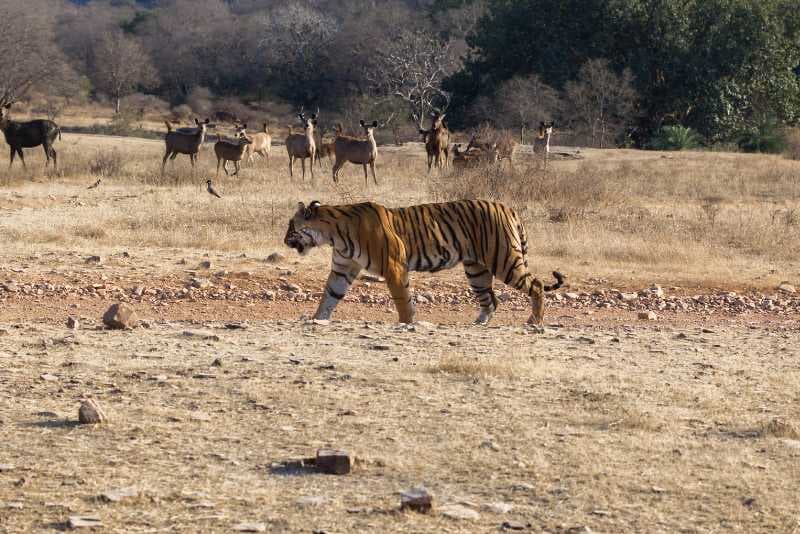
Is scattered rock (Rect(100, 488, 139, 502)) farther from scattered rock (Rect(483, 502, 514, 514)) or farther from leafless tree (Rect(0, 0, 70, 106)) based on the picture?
leafless tree (Rect(0, 0, 70, 106))

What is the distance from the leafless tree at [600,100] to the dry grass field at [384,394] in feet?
76.5

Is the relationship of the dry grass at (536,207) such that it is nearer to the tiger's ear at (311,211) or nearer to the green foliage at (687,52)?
the tiger's ear at (311,211)

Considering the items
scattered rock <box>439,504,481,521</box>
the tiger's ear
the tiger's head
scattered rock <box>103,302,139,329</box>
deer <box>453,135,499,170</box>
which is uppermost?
deer <box>453,135,499,170</box>

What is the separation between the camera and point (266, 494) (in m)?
5.68

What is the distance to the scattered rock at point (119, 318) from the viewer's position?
9703 mm

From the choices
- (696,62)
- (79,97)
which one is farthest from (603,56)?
(79,97)

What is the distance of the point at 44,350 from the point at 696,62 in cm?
3543

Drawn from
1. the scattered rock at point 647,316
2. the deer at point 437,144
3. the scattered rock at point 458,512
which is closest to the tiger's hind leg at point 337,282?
the scattered rock at point 647,316

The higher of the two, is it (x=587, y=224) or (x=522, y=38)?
(x=522, y=38)

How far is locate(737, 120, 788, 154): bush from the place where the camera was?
128ft

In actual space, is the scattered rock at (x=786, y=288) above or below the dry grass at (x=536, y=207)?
below

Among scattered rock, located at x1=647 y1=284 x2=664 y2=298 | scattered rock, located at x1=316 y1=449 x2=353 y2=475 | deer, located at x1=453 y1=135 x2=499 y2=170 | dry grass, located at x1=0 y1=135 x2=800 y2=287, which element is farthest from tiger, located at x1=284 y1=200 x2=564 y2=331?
deer, located at x1=453 y1=135 x2=499 y2=170

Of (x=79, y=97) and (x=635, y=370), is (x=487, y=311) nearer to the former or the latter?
(x=635, y=370)

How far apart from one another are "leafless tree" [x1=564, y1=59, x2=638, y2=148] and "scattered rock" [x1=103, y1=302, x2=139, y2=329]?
30536 mm
